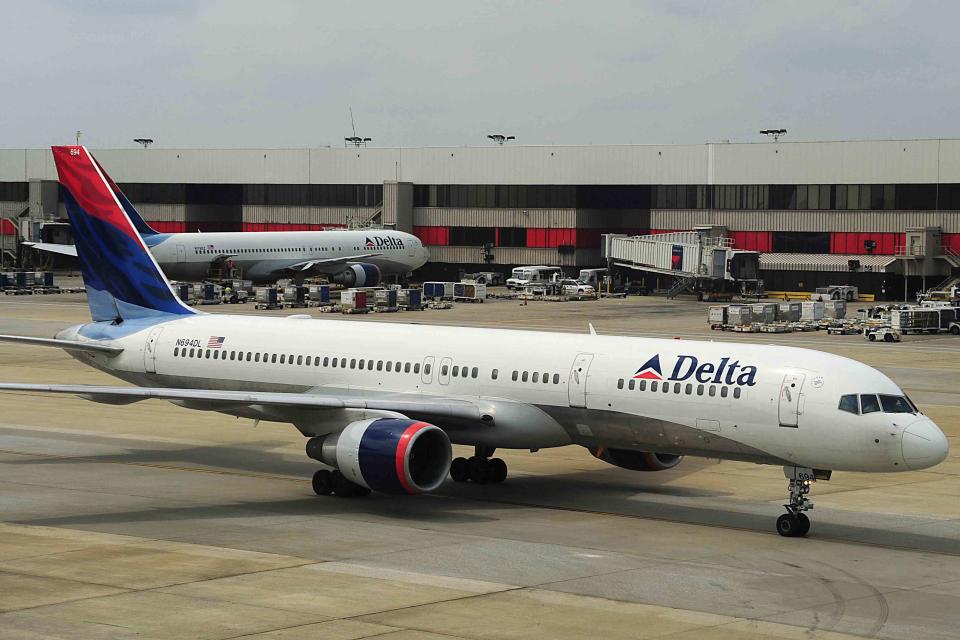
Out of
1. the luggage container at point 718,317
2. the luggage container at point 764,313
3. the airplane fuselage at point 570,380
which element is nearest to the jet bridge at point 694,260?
the luggage container at point 764,313

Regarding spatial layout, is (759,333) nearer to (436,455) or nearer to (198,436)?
(198,436)

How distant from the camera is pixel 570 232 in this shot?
12750cm

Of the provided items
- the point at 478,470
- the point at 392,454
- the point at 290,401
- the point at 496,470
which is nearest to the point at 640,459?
the point at 496,470

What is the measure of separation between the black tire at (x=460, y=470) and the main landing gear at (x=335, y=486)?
3087 millimetres

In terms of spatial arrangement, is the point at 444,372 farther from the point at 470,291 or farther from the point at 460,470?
the point at 470,291

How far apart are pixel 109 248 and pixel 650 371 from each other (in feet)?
59.6

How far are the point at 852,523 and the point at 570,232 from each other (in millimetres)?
97218

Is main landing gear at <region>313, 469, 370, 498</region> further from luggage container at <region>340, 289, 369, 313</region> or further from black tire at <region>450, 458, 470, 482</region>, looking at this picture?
luggage container at <region>340, 289, 369, 313</region>

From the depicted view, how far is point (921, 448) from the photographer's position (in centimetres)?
2809

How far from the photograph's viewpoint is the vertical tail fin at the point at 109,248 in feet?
134

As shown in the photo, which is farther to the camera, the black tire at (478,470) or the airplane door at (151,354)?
the airplane door at (151,354)

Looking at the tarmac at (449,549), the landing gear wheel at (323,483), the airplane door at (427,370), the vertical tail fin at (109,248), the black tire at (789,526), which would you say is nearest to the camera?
the tarmac at (449,549)

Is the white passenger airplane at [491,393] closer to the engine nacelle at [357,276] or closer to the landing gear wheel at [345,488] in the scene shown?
the landing gear wheel at [345,488]

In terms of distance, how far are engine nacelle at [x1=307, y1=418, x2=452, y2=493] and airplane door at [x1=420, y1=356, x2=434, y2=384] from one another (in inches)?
116
